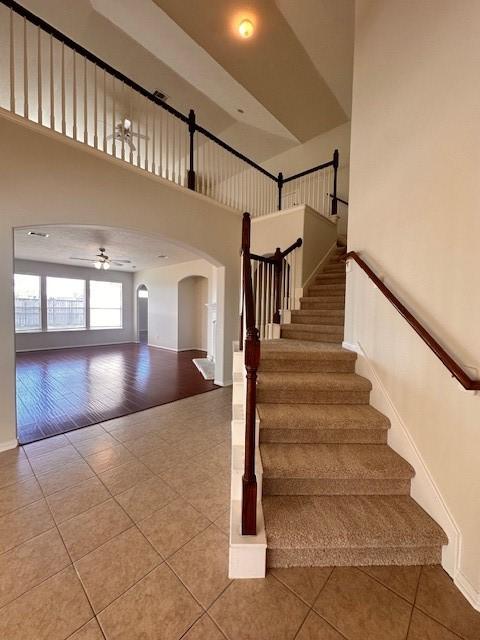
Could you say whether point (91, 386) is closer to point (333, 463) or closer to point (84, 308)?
point (333, 463)

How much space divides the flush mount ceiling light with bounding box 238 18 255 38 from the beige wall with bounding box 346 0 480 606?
5.94 feet

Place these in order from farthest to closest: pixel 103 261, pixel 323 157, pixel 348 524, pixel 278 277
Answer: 1. pixel 103 261
2. pixel 323 157
3. pixel 278 277
4. pixel 348 524

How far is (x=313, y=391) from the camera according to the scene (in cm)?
209

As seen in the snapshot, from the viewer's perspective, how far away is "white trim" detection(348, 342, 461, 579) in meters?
1.33

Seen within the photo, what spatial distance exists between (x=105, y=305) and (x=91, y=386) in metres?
5.68

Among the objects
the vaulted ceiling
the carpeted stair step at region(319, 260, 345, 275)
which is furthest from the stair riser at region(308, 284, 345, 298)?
the vaulted ceiling

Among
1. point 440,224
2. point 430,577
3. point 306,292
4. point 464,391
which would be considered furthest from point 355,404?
point 306,292

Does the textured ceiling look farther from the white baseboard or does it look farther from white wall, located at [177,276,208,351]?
white wall, located at [177,276,208,351]

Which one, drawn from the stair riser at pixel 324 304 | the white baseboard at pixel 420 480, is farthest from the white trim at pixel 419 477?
the stair riser at pixel 324 304

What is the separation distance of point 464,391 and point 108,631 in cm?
195

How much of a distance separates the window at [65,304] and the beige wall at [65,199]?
22.1ft

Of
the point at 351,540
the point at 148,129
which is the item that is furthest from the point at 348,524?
the point at 148,129

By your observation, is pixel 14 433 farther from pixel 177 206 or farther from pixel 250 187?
pixel 250 187

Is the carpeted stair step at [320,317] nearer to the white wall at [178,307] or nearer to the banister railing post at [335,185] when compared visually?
the banister railing post at [335,185]
